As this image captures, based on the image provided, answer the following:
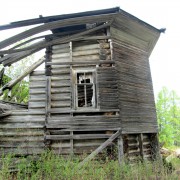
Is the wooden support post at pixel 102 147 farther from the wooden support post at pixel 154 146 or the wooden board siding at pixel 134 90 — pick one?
the wooden support post at pixel 154 146

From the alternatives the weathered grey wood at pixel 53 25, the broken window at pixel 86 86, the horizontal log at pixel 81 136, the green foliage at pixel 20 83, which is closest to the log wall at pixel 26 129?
the horizontal log at pixel 81 136

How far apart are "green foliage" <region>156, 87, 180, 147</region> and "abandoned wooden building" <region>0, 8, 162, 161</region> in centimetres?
1802

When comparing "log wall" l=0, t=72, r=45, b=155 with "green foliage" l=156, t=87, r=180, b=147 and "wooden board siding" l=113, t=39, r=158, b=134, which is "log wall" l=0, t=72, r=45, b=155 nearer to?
"wooden board siding" l=113, t=39, r=158, b=134

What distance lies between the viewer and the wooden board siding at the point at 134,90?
826 centimetres

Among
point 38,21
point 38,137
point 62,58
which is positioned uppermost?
point 38,21

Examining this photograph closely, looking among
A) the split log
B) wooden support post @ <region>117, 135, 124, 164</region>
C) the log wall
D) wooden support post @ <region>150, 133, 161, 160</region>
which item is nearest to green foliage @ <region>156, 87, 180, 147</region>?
wooden support post @ <region>150, 133, 161, 160</region>

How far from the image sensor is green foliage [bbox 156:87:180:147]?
84.6 ft

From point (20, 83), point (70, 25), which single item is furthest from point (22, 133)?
point (20, 83)

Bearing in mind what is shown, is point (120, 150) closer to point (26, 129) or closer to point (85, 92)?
point (85, 92)

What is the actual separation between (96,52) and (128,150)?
4472mm

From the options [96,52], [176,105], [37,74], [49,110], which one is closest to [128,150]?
[49,110]

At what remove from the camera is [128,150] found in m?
8.21

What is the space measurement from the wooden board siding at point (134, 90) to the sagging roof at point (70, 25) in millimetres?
961

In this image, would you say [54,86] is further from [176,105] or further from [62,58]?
[176,105]
